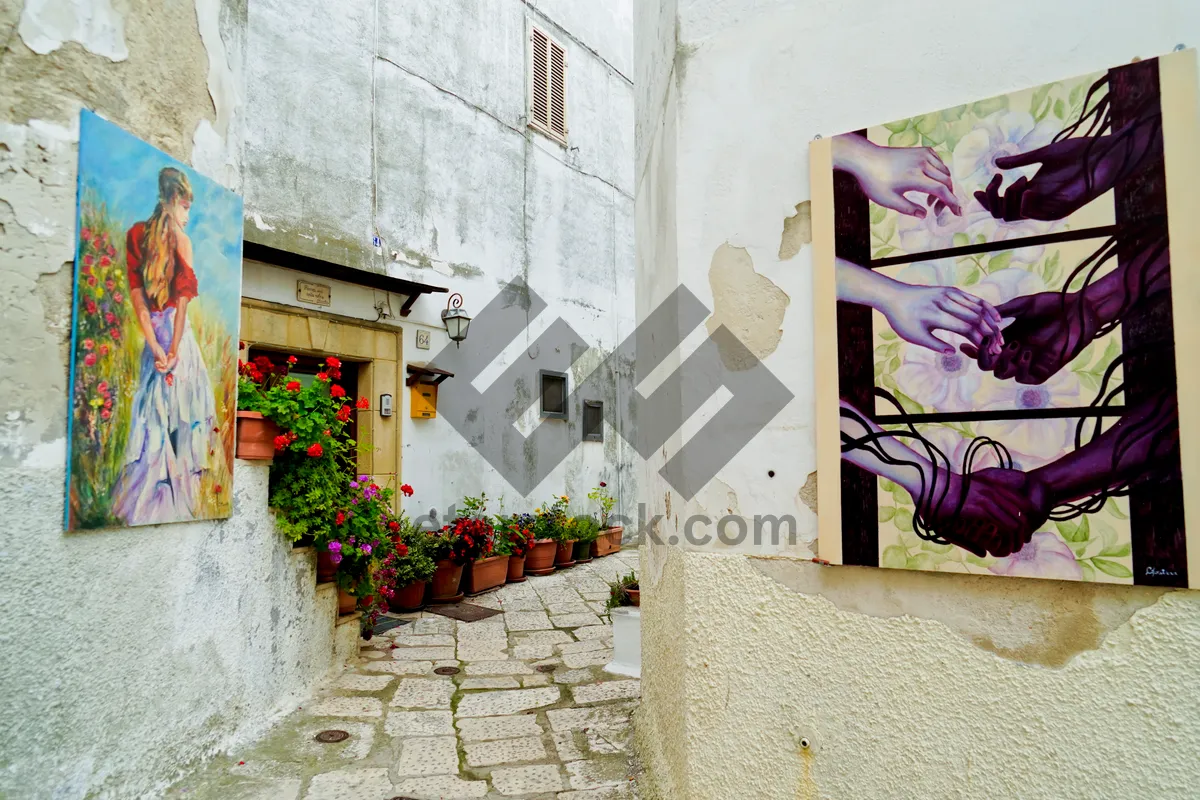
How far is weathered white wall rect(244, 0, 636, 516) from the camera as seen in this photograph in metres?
6.13

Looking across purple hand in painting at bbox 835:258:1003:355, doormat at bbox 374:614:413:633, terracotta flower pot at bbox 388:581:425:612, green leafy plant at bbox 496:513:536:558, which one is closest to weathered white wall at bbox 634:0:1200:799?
purple hand in painting at bbox 835:258:1003:355

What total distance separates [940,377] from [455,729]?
290cm

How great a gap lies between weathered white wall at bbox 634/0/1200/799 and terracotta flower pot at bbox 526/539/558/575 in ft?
17.0

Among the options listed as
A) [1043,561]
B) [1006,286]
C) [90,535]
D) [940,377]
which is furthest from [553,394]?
[1043,561]

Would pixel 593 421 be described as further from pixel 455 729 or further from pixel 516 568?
pixel 455 729

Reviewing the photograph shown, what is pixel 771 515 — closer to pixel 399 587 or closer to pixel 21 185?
pixel 21 185

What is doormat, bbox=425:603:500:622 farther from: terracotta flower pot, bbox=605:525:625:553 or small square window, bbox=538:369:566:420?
terracotta flower pot, bbox=605:525:625:553

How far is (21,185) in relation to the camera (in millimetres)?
2328

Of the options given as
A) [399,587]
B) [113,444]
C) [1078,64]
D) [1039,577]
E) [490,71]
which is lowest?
[399,587]

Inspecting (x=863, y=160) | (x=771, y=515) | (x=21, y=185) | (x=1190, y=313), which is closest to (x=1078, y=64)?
(x=863, y=160)

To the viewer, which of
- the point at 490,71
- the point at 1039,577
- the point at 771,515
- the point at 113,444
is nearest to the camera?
the point at 1039,577

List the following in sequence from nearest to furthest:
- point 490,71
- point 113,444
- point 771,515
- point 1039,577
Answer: point 1039,577
point 771,515
point 113,444
point 490,71

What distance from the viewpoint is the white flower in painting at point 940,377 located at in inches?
76.7

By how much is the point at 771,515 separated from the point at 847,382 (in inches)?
19.0
